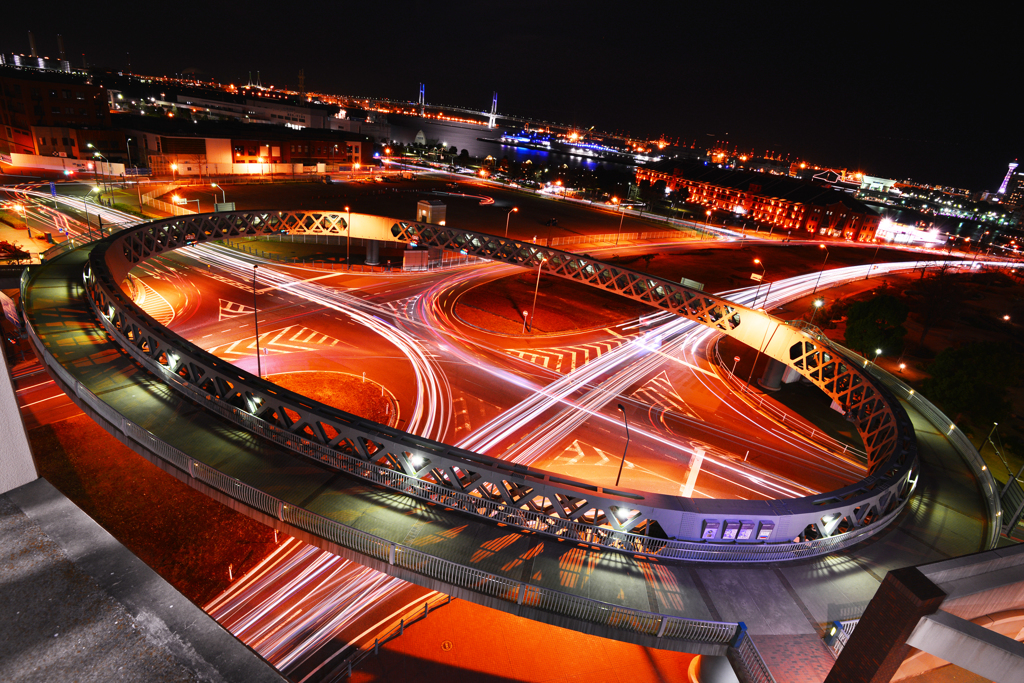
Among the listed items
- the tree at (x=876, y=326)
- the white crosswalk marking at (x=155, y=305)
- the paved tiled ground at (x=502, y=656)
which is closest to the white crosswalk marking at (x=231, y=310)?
the white crosswalk marking at (x=155, y=305)

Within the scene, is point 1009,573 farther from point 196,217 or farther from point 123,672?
point 196,217

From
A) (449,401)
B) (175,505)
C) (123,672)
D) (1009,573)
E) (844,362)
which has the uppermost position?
(123,672)

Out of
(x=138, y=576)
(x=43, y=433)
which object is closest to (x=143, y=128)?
(x=43, y=433)

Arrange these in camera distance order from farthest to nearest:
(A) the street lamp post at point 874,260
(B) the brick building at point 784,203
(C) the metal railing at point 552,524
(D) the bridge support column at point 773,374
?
(B) the brick building at point 784,203, (A) the street lamp post at point 874,260, (D) the bridge support column at point 773,374, (C) the metal railing at point 552,524

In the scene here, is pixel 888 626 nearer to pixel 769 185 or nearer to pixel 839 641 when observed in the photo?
pixel 839 641

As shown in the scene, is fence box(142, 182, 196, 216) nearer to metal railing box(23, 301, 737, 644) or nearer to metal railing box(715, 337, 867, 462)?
metal railing box(23, 301, 737, 644)

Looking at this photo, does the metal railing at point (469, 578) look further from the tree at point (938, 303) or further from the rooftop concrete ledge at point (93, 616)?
the tree at point (938, 303)
